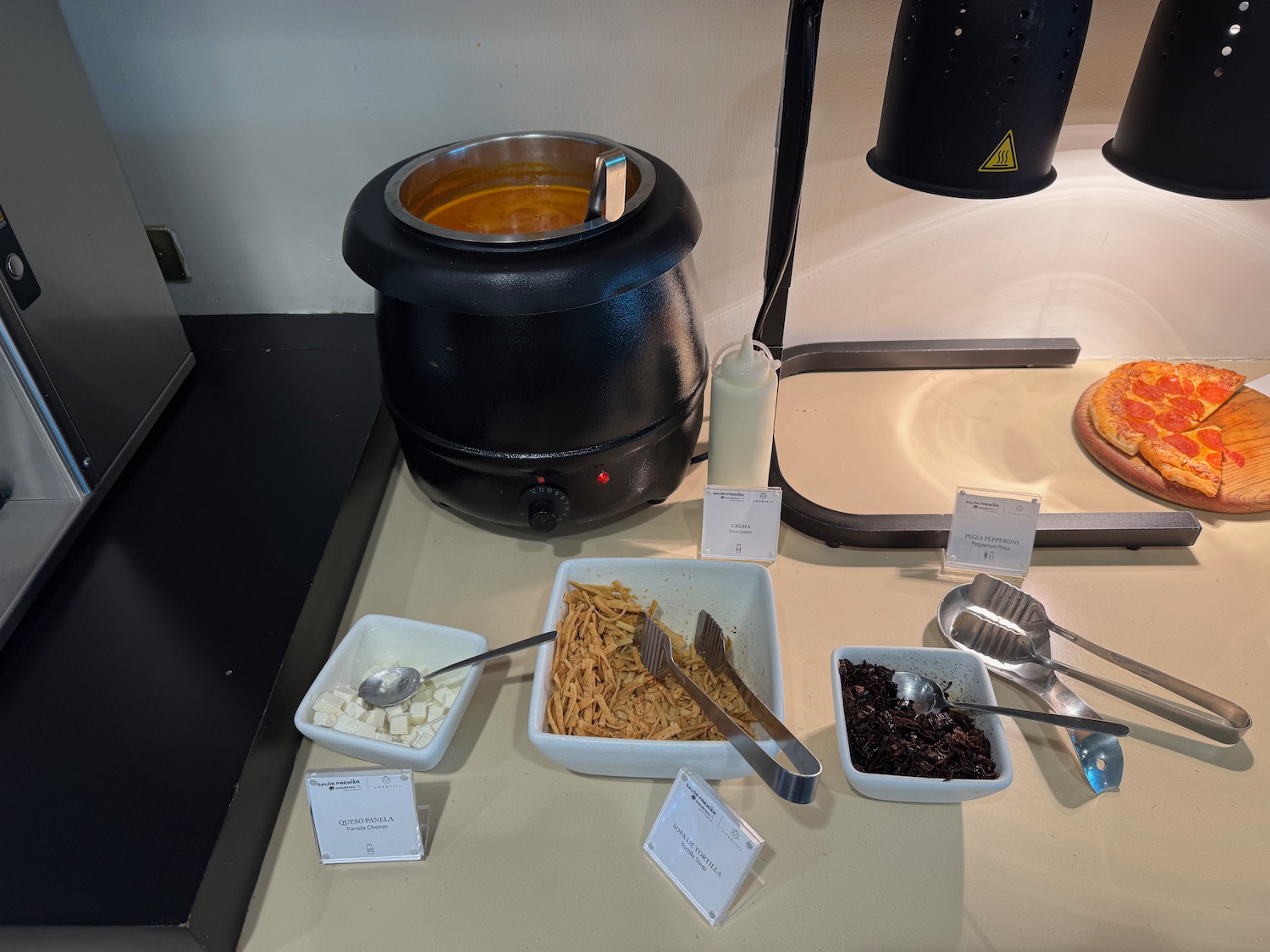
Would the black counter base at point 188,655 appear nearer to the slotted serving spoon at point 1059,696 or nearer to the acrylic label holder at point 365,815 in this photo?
the acrylic label holder at point 365,815

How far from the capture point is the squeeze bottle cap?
856mm

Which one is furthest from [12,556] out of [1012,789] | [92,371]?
[1012,789]

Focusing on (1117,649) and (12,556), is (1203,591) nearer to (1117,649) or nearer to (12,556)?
(1117,649)

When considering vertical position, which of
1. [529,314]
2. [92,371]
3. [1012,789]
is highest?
[529,314]

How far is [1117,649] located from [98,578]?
103 centimetres

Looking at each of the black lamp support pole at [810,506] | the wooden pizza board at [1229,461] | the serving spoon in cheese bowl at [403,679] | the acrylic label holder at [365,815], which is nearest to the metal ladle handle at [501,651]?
the serving spoon in cheese bowl at [403,679]

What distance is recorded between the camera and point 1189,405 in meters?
1.07

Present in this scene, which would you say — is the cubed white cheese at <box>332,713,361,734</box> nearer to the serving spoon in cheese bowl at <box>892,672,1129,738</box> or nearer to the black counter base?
the black counter base

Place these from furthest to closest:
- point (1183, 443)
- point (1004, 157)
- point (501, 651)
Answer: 1. point (1183, 443)
2. point (501, 651)
3. point (1004, 157)

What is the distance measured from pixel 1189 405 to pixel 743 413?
0.62 m

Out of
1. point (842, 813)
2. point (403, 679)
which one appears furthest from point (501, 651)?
point (842, 813)

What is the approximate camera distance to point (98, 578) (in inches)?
32.9

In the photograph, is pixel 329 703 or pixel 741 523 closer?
pixel 329 703

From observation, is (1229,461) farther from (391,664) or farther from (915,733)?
(391,664)
